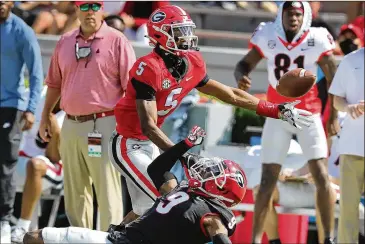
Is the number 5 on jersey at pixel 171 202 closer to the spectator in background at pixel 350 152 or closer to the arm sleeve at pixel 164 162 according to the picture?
the arm sleeve at pixel 164 162

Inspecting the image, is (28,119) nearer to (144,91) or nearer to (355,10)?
(144,91)

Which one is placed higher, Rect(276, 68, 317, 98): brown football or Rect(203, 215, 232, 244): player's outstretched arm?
Rect(276, 68, 317, 98): brown football

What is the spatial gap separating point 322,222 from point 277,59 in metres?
1.24

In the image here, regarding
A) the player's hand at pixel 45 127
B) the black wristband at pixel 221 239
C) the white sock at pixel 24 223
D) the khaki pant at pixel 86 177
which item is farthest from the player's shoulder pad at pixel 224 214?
the white sock at pixel 24 223

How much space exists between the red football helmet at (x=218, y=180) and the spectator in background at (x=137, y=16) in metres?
4.52

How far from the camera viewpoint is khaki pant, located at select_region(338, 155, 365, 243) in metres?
7.94

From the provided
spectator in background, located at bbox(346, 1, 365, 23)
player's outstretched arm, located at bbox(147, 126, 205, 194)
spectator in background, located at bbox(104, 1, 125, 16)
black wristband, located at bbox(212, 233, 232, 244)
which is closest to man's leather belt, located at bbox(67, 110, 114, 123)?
player's outstretched arm, located at bbox(147, 126, 205, 194)

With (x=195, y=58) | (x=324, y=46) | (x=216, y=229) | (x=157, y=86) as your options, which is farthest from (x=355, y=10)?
(x=216, y=229)

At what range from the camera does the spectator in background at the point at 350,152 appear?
793 centimetres

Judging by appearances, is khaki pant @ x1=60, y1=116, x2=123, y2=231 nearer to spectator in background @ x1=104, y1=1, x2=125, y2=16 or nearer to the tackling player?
the tackling player

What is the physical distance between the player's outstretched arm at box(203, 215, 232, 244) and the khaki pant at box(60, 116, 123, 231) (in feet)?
6.75

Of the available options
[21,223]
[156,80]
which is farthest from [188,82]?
[21,223]

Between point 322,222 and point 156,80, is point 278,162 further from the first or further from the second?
point 156,80

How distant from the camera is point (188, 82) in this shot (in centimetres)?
654
